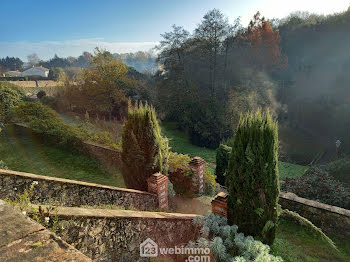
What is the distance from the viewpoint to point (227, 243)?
141 inches

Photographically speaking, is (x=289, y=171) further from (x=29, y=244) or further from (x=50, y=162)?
(x=29, y=244)

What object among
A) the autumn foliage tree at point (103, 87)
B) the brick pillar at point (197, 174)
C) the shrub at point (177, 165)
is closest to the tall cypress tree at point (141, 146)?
the shrub at point (177, 165)

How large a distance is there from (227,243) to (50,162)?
333 inches

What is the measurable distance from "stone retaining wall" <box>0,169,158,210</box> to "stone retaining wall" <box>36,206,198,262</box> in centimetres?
157

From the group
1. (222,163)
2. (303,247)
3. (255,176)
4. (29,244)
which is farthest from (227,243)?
(222,163)

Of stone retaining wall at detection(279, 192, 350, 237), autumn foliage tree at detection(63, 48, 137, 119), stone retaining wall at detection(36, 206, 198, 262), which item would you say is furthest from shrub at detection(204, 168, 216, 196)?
autumn foliage tree at detection(63, 48, 137, 119)

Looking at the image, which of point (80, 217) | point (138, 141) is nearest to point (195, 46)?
point (138, 141)

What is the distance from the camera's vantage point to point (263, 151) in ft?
11.9

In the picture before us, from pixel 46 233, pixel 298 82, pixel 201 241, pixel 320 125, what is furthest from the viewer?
pixel 298 82

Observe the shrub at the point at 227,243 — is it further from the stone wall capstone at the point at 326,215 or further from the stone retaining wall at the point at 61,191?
the stone wall capstone at the point at 326,215

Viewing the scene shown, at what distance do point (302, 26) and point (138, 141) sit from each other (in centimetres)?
3616

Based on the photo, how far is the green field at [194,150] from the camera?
1551 centimetres

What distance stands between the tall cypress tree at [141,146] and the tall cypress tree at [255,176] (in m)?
2.73

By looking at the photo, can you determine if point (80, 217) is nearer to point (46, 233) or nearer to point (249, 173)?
point (46, 233)
